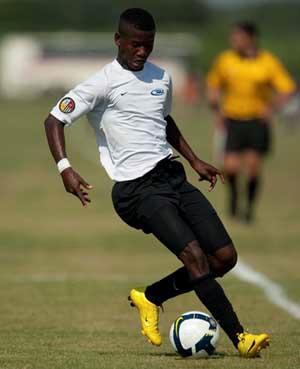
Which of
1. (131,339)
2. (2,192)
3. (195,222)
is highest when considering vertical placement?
(195,222)

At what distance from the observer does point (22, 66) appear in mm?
106625

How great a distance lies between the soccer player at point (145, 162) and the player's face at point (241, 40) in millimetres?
9671

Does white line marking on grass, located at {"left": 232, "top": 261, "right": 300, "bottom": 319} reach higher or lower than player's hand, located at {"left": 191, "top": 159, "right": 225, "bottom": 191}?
lower

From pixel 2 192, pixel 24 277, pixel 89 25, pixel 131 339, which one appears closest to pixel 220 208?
pixel 2 192

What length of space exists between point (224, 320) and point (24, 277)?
540 cm

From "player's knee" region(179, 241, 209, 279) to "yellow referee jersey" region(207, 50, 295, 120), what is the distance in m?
Result: 10.6

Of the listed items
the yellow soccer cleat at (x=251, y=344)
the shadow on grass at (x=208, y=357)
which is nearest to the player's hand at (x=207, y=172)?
the shadow on grass at (x=208, y=357)

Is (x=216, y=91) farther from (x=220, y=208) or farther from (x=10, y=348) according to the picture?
(x=10, y=348)

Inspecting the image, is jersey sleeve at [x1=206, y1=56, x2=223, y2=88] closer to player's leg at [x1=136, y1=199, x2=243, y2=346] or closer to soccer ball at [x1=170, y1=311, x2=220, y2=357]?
player's leg at [x1=136, y1=199, x2=243, y2=346]

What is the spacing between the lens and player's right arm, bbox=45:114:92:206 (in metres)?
8.70

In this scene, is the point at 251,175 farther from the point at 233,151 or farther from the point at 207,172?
the point at 207,172

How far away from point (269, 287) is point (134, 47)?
4.56 meters

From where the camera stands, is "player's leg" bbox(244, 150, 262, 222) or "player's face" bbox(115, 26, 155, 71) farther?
"player's leg" bbox(244, 150, 262, 222)

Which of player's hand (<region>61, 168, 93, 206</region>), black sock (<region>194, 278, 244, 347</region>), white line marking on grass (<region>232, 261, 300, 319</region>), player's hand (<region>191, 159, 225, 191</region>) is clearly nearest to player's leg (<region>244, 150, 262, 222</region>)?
white line marking on grass (<region>232, 261, 300, 319</region>)
